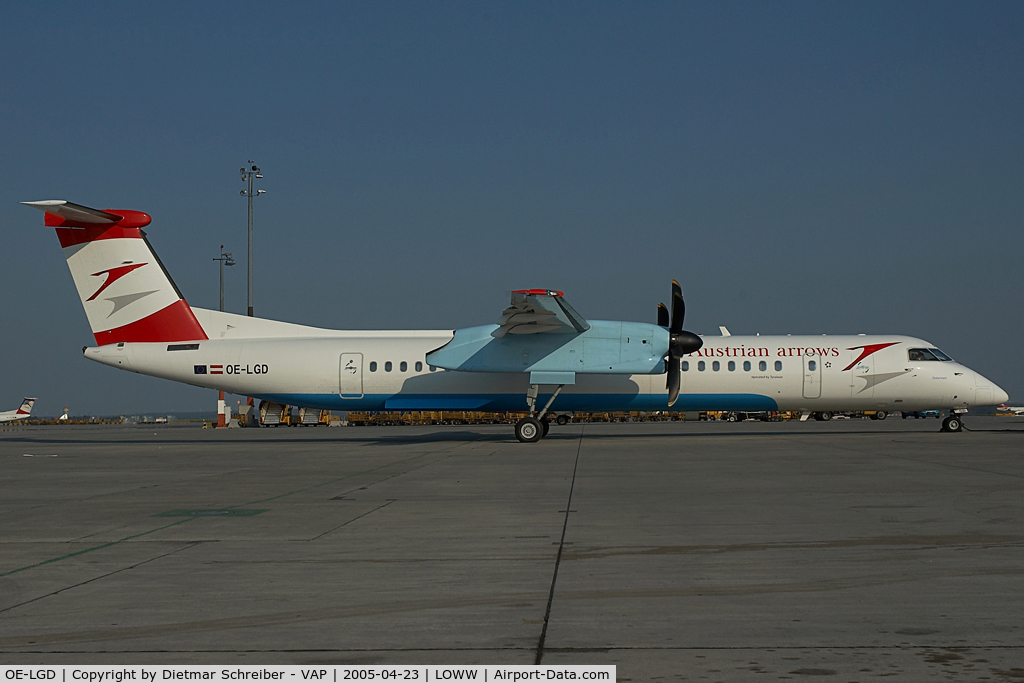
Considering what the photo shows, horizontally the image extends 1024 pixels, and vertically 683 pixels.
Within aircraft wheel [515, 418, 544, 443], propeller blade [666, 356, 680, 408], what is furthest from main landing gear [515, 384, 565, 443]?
propeller blade [666, 356, 680, 408]

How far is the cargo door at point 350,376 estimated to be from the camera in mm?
26625

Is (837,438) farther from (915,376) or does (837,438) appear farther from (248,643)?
(248,643)

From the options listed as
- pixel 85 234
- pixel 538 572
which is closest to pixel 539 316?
pixel 85 234

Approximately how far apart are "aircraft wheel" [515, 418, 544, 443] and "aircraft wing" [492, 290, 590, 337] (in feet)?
8.86

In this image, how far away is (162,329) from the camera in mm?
26141

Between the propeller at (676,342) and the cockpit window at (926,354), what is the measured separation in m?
7.83

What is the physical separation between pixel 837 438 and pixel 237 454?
17.4 m

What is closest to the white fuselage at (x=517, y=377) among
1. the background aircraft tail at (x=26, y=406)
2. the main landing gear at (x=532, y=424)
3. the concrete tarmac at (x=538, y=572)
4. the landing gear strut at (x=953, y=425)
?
the main landing gear at (x=532, y=424)

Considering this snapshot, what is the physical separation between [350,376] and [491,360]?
4.61 metres

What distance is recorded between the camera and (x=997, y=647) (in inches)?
183

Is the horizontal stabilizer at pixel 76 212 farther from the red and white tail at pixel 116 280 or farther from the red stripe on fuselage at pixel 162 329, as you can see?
the red stripe on fuselage at pixel 162 329

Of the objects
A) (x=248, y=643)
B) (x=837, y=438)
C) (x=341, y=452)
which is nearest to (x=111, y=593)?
(x=248, y=643)

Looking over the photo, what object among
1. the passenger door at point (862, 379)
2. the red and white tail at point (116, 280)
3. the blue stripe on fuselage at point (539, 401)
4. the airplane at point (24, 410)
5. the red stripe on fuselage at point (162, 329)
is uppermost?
the red and white tail at point (116, 280)

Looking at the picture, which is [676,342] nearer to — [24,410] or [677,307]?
[677,307]
